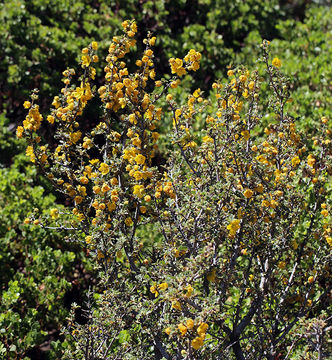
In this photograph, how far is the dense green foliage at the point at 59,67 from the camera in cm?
337

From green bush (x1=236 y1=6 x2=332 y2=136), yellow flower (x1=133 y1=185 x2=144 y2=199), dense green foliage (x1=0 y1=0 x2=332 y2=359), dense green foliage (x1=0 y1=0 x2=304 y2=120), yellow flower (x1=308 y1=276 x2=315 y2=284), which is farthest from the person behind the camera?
dense green foliage (x1=0 y1=0 x2=304 y2=120)

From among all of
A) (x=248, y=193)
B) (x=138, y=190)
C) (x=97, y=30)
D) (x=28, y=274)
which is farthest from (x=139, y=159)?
(x=97, y=30)

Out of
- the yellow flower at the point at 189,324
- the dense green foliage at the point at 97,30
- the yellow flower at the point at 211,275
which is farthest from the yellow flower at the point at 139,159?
the dense green foliage at the point at 97,30

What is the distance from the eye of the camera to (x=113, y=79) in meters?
2.69

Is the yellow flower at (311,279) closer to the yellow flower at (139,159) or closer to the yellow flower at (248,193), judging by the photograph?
the yellow flower at (248,193)

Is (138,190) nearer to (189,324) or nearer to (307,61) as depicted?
(189,324)

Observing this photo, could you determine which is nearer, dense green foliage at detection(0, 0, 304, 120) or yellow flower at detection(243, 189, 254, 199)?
yellow flower at detection(243, 189, 254, 199)

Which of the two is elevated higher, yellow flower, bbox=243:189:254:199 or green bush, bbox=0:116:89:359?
yellow flower, bbox=243:189:254:199

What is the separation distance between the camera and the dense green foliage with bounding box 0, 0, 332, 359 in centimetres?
337

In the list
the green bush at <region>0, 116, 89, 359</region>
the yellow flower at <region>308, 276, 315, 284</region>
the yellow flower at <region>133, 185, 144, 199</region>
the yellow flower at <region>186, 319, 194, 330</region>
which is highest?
the yellow flower at <region>133, 185, 144, 199</region>

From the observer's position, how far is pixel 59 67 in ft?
18.2

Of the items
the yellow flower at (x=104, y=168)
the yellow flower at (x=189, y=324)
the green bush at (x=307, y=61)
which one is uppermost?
the green bush at (x=307, y=61)

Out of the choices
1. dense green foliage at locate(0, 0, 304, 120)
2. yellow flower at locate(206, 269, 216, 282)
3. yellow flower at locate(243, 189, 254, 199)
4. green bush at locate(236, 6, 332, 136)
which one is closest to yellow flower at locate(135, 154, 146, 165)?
yellow flower at locate(243, 189, 254, 199)

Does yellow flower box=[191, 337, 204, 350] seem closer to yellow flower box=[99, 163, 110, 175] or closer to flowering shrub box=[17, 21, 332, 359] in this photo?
flowering shrub box=[17, 21, 332, 359]
